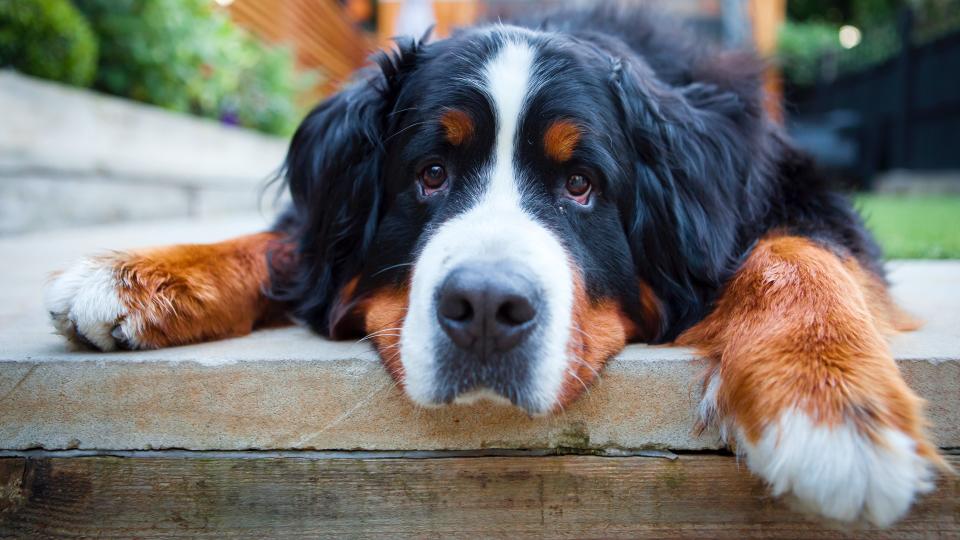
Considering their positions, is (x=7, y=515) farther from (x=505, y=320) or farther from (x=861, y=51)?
(x=861, y=51)

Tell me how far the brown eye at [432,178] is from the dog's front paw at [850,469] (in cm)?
113

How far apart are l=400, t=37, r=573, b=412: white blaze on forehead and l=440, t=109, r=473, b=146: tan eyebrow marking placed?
3.2 inches

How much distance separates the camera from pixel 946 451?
183cm

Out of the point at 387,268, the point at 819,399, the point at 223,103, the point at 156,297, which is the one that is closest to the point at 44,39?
the point at 223,103

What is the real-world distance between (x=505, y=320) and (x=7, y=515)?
1247mm

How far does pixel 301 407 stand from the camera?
1902 mm

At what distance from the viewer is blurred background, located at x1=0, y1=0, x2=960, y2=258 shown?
4723 millimetres

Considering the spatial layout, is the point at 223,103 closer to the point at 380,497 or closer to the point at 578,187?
the point at 578,187

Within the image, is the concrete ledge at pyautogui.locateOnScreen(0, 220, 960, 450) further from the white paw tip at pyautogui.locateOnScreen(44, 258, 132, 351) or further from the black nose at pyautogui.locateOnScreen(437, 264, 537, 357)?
the black nose at pyautogui.locateOnScreen(437, 264, 537, 357)

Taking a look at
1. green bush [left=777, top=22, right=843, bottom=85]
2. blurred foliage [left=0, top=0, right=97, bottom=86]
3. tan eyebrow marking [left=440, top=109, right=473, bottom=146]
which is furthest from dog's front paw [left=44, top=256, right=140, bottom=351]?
green bush [left=777, top=22, right=843, bottom=85]

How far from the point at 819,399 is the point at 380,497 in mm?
989

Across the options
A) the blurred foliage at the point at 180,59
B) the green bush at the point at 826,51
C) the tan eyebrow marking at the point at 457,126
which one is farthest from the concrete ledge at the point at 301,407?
the green bush at the point at 826,51

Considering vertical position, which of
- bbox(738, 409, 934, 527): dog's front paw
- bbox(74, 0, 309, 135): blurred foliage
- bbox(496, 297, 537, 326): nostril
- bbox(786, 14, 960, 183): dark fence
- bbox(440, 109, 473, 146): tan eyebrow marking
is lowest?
bbox(786, 14, 960, 183): dark fence

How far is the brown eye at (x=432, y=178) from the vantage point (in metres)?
2.24
